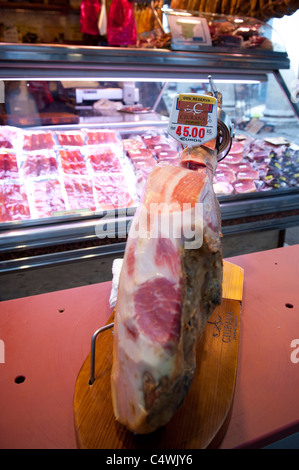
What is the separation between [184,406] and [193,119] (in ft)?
3.43

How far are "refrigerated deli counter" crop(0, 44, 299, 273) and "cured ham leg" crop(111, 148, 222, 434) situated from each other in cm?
146

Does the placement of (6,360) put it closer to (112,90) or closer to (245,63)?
(245,63)

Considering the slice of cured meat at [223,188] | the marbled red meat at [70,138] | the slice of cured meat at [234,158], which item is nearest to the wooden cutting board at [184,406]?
the slice of cured meat at [223,188]

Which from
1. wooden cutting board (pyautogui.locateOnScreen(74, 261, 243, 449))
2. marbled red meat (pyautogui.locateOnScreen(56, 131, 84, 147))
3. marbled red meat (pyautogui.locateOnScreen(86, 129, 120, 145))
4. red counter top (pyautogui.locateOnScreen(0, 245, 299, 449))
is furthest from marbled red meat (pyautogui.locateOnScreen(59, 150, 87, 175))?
wooden cutting board (pyautogui.locateOnScreen(74, 261, 243, 449))

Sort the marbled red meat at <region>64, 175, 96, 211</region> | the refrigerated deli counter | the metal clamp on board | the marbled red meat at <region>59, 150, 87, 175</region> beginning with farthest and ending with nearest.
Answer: the marbled red meat at <region>59, 150, 87, 175</region>
the marbled red meat at <region>64, 175, 96, 211</region>
the refrigerated deli counter
the metal clamp on board

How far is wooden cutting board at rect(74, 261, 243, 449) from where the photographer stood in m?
1.01

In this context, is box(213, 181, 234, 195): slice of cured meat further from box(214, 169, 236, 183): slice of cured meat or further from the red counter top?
the red counter top

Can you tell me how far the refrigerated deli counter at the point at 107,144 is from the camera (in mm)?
2307

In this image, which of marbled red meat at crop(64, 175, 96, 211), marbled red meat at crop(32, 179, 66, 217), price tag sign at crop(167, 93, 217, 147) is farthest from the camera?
marbled red meat at crop(64, 175, 96, 211)

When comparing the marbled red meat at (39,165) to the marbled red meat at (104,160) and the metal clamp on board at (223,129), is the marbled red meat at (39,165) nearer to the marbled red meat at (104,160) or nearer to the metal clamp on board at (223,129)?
the marbled red meat at (104,160)

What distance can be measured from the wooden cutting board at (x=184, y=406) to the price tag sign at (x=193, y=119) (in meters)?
0.81

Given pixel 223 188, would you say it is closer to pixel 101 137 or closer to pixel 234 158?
pixel 234 158

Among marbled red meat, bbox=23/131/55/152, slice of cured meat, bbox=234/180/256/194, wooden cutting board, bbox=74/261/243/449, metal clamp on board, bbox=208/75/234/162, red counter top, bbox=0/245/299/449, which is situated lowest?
red counter top, bbox=0/245/299/449

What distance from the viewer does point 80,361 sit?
138 cm
